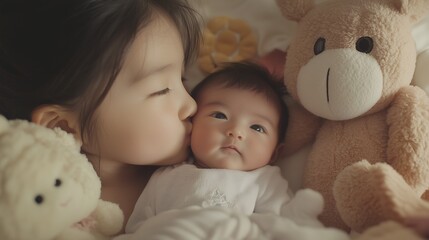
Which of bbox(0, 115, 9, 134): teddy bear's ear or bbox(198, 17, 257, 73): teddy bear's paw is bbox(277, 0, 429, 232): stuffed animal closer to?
bbox(198, 17, 257, 73): teddy bear's paw

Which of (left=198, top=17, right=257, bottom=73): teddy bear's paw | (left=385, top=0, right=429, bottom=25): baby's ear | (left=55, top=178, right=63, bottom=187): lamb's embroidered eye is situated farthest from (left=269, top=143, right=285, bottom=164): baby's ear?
(left=55, top=178, right=63, bottom=187): lamb's embroidered eye

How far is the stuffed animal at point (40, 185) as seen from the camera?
0.63 m

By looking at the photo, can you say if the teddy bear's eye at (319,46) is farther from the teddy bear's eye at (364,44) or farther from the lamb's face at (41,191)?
the lamb's face at (41,191)

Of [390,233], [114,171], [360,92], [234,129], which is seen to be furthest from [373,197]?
[114,171]

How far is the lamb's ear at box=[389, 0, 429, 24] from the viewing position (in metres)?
0.89

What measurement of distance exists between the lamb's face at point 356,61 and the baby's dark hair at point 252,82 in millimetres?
127

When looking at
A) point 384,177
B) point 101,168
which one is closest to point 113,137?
point 101,168

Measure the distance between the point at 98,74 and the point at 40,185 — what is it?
26 cm

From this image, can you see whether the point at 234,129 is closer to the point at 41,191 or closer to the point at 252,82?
the point at 252,82

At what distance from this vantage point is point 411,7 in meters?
0.89

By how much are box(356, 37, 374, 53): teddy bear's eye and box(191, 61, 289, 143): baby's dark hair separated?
0.23 m

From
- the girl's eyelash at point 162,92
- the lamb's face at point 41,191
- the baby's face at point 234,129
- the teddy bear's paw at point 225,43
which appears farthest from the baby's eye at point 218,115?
the lamb's face at point 41,191

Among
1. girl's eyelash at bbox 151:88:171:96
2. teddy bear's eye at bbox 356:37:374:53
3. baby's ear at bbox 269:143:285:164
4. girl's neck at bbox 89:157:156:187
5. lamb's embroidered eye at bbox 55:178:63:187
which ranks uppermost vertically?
teddy bear's eye at bbox 356:37:374:53

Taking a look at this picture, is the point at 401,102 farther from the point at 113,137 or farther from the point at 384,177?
the point at 113,137
